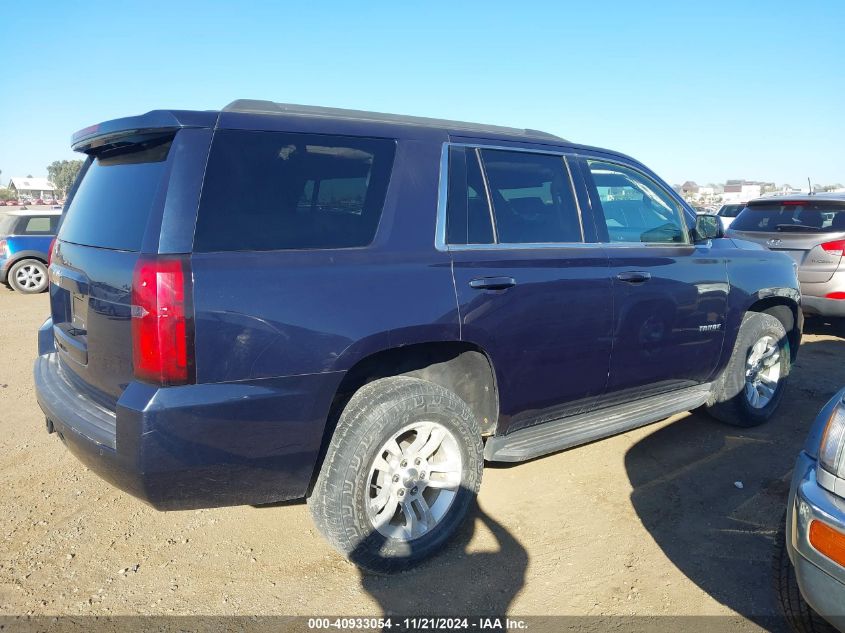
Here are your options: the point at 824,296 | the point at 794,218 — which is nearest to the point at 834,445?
the point at 824,296

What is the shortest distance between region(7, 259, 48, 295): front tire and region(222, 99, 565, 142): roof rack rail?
11.0 m

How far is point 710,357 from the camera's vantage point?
4.23 m

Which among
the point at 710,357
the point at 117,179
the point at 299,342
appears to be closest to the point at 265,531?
the point at 299,342

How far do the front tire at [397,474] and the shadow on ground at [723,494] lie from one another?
113 cm

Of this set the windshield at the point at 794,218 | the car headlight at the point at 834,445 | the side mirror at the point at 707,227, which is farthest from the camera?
the windshield at the point at 794,218

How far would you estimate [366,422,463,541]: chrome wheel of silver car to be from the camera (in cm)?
289

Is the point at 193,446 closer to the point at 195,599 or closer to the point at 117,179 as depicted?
the point at 195,599

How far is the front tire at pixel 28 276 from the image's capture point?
11.7m

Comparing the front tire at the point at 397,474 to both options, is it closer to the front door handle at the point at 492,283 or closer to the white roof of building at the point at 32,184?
the front door handle at the point at 492,283

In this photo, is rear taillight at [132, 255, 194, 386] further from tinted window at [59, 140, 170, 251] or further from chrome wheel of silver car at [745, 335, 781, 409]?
chrome wheel of silver car at [745, 335, 781, 409]

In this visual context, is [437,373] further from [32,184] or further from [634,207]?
[32,184]

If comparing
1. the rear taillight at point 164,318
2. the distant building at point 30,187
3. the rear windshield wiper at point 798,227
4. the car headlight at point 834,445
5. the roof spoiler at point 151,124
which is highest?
the distant building at point 30,187

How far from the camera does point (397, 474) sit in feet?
9.54

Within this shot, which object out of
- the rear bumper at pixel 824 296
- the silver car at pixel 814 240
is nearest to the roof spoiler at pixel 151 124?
the silver car at pixel 814 240
